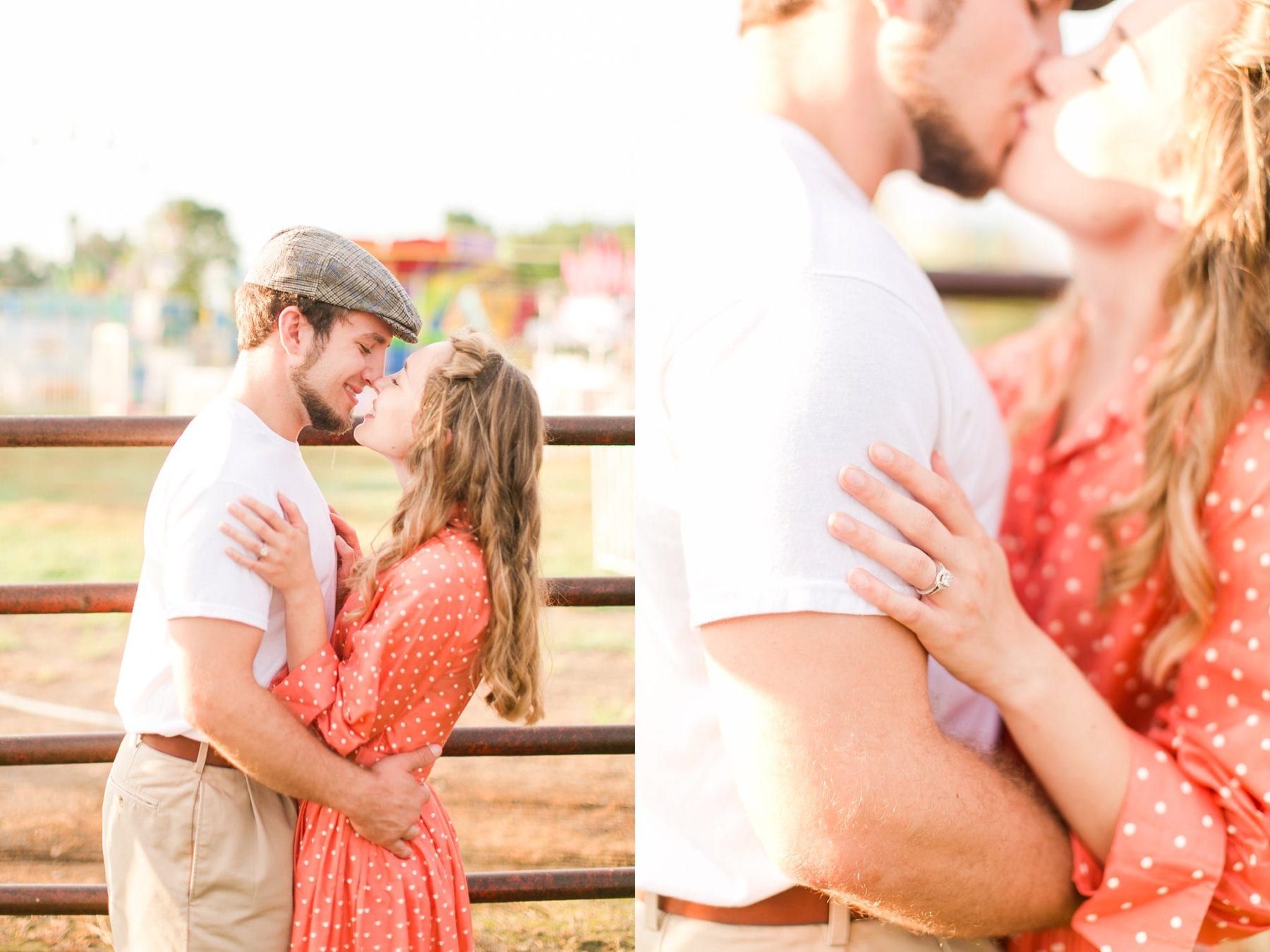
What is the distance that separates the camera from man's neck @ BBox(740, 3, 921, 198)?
128 centimetres

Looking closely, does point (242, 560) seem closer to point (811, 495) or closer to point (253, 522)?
point (253, 522)

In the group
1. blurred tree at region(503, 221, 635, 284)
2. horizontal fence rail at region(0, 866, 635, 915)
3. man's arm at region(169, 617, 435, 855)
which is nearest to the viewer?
man's arm at region(169, 617, 435, 855)

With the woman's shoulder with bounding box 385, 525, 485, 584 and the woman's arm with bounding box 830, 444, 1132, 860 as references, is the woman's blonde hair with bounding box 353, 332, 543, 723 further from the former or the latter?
the woman's arm with bounding box 830, 444, 1132, 860

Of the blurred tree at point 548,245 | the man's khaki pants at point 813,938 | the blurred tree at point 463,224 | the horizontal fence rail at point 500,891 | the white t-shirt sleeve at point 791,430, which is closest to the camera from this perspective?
the white t-shirt sleeve at point 791,430

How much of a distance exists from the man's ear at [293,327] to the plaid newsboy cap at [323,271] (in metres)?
0.02

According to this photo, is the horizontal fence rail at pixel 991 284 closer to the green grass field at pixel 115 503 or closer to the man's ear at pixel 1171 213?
the man's ear at pixel 1171 213

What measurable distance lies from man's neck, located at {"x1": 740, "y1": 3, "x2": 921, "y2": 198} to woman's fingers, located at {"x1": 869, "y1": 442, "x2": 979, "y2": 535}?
1.52 ft

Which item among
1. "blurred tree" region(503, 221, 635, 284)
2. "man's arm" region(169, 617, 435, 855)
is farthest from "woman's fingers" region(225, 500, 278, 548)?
"blurred tree" region(503, 221, 635, 284)

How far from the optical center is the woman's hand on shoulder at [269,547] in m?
1.10

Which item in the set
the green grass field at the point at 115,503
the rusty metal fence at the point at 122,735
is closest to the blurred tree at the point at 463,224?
the green grass field at the point at 115,503

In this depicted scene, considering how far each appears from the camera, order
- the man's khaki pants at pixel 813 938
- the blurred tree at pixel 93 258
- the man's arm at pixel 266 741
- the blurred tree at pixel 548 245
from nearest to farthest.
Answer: the man's arm at pixel 266 741
the man's khaki pants at pixel 813 938
the blurred tree at pixel 93 258
the blurred tree at pixel 548 245

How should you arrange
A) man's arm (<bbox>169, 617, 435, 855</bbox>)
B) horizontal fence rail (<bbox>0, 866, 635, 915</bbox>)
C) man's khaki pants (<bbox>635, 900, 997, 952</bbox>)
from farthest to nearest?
horizontal fence rail (<bbox>0, 866, 635, 915</bbox>) → man's khaki pants (<bbox>635, 900, 997, 952</bbox>) → man's arm (<bbox>169, 617, 435, 855</bbox>)

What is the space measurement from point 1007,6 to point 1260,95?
1.11 ft

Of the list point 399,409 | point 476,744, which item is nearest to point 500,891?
point 476,744
